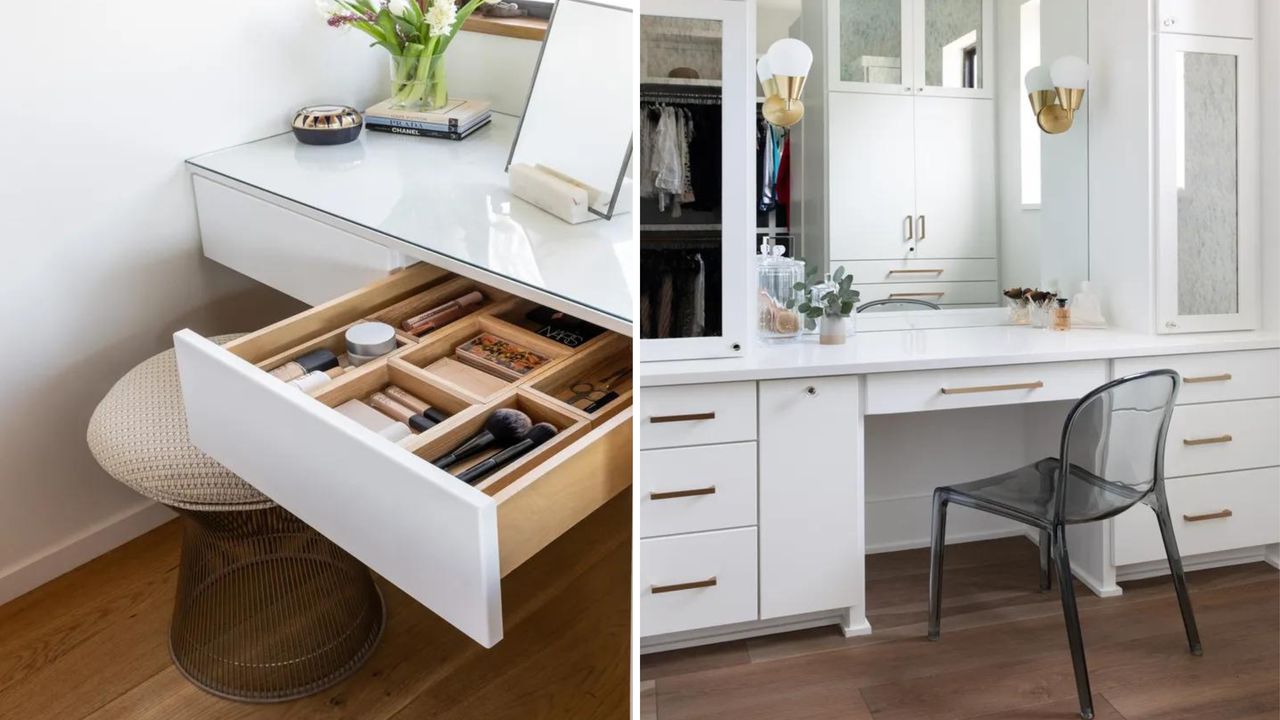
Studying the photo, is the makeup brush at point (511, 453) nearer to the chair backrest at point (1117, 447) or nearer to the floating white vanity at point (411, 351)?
the floating white vanity at point (411, 351)

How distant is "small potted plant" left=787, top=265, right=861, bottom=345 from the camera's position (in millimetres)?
1755

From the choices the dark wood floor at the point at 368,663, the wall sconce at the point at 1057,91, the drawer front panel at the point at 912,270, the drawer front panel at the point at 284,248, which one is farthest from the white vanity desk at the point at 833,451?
the drawer front panel at the point at 284,248

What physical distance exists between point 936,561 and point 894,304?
55 cm

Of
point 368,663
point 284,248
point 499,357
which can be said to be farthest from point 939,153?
point 368,663

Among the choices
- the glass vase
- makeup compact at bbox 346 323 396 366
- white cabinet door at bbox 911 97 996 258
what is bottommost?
makeup compact at bbox 346 323 396 366

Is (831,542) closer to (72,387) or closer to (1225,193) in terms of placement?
(1225,193)

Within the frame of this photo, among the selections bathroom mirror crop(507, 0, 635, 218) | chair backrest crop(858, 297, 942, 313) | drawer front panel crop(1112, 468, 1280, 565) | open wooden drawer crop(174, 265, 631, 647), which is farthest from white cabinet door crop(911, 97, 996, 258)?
open wooden drawer crop(174, 265, 631, 647)

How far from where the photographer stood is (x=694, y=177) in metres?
1.56

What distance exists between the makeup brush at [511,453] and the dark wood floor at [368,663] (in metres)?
0.56

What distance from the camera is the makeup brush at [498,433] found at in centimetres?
85

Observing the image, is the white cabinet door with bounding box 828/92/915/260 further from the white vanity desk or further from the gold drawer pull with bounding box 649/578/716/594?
the gold drawer pull with bounding box 649/578/716/594

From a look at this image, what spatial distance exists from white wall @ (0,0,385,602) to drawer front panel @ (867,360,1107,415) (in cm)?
107

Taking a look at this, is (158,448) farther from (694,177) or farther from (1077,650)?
(1077,650)

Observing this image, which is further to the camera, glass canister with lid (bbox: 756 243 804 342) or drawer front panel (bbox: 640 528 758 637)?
glass canister with lid (bbox: 756 243 804 342)
